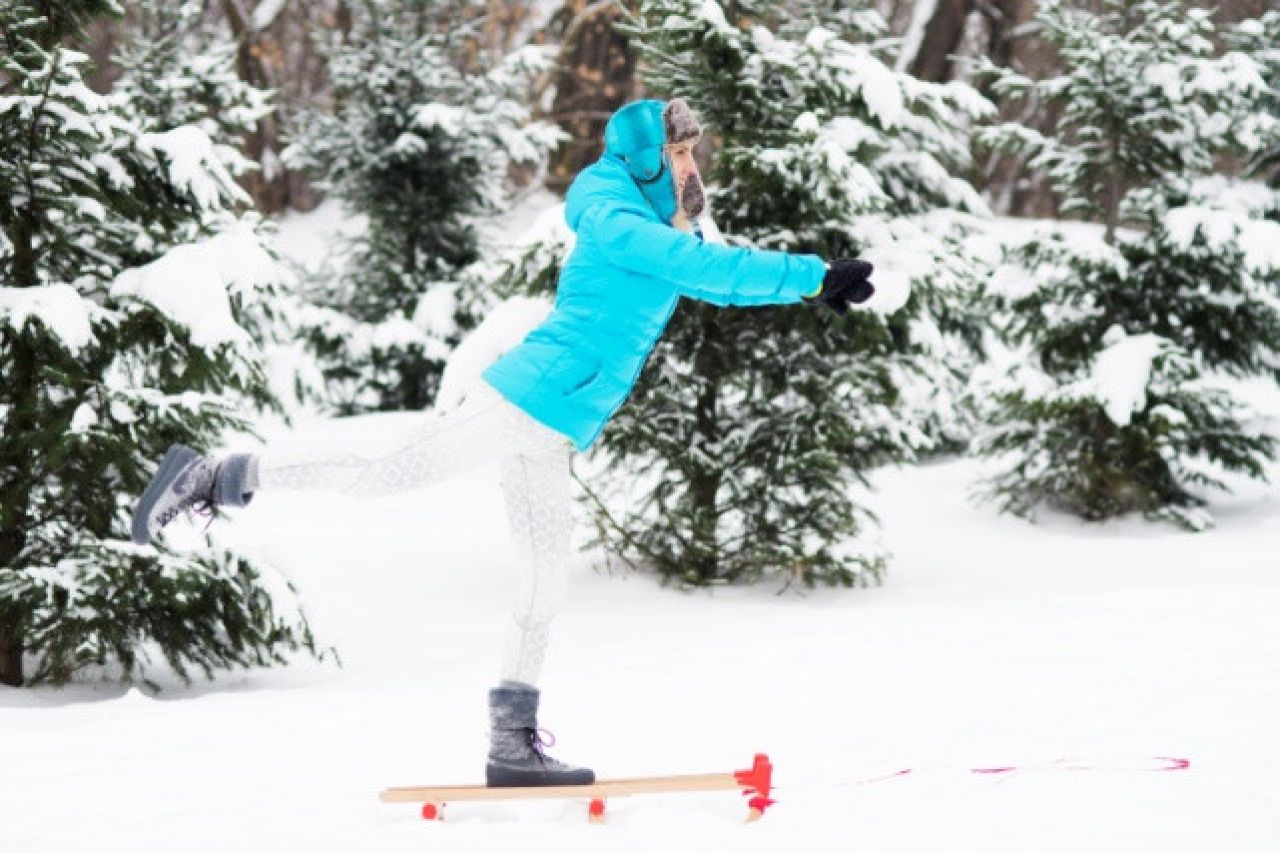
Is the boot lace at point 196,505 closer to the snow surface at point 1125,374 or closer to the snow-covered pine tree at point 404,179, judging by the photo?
the snow surface at point 1125,374

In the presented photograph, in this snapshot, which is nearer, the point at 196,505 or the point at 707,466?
the point at 196,505

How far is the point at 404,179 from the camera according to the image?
1383 cm


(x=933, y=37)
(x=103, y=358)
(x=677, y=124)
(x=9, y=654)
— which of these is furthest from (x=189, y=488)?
(x=933, y=37)

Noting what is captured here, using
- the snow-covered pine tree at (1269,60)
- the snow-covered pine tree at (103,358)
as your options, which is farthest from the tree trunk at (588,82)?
the snow-covered pine tree at (103,358)

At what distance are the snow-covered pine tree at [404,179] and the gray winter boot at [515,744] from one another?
9.83 metres

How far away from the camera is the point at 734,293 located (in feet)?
11.3

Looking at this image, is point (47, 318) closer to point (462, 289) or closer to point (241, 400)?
point (241, 400)

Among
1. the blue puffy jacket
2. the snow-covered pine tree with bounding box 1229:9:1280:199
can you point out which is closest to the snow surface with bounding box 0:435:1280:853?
the blue puffy jacket

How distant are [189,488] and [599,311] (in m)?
1.37

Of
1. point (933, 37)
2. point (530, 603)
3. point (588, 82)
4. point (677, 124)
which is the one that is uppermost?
point (588, 82)

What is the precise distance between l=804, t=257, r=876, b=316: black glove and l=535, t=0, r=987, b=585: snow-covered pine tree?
4237 mm

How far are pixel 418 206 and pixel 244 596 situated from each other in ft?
27.4

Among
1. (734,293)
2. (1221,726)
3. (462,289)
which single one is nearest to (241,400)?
(734,293)

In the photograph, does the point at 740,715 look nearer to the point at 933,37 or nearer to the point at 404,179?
the point at 404,179
